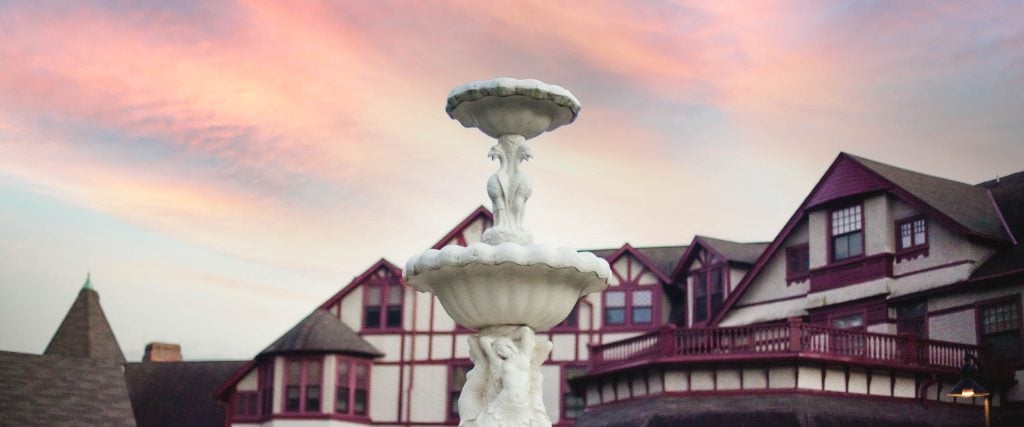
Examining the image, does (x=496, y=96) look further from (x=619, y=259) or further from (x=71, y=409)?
(x=619, y=259)

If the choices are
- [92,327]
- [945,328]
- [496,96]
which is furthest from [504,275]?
[92,327]

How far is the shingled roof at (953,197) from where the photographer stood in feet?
116

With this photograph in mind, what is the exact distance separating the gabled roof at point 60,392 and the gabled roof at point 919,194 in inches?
751

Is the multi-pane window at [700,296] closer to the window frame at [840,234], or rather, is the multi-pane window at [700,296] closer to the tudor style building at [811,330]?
the tudor style building at [811,330]

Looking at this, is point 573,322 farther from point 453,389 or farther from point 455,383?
point 453,389

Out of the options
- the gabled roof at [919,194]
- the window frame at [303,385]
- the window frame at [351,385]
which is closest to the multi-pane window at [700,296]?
the gabled roof at [919,194]

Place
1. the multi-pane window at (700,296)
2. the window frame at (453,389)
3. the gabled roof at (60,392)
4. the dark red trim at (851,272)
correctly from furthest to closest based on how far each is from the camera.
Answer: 1. the window frame at (453,389)
2. the multi-pane window at (700,296)
3. the gabled roof at (60,392)
4. the dark red trim at (851,272)

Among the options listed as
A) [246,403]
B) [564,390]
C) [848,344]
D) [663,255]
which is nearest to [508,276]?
[848,344]

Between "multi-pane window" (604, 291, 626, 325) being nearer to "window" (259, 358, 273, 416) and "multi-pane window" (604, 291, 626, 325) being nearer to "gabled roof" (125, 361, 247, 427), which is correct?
"window" (259, 358, 273, 416)

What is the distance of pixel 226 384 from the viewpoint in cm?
5197

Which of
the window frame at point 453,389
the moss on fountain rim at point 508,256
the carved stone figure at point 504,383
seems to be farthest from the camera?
the window frame at point 453,389

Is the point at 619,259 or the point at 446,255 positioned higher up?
the point at 619,259

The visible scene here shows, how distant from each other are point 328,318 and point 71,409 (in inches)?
605

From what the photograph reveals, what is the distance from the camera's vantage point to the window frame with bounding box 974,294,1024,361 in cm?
3306
